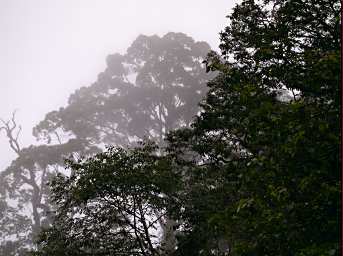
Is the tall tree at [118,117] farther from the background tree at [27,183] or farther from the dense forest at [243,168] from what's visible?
the dense forest at [243,168]

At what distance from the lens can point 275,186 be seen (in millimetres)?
4719

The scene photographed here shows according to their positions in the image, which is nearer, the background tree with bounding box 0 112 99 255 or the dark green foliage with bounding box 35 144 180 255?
the dark green foliage with bounding box 35 144 180 255

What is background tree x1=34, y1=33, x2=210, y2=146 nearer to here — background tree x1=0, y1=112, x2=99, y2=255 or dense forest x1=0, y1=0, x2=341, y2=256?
background tree x1=0, y1=112, x2=99, y2=255

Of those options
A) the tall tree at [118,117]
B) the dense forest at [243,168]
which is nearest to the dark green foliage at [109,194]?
the dense forest at [243,168]

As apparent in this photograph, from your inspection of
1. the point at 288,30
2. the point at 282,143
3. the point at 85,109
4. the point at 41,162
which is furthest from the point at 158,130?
Answer: the point at 282,143

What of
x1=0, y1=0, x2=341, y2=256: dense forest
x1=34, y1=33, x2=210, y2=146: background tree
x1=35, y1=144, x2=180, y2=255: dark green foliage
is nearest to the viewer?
x1=0, y1=0, x2=341, y2=256: dense forest

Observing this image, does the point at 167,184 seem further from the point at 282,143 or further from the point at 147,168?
the point at 282,143

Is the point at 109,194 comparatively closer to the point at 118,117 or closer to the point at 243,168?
the point at 243,168

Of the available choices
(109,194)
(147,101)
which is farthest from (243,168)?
(147,101)

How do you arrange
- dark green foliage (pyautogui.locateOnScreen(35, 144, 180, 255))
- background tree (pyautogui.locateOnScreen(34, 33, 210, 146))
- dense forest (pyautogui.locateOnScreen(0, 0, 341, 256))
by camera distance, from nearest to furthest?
dense forest (pyautogui.locateOnScreen(0, 0, 341, 256)) < dark green foliage (pyautogui.locateOnScreen(35, 144, 180, 255)) < background tree (pyautogui.locateOnScreen(34, 33, 210, 146))

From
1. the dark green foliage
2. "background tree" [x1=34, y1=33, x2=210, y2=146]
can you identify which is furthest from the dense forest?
"background tree" [x1=34, y1=33, x2=210, y2=146]

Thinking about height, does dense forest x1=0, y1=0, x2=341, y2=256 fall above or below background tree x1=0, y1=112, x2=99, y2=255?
below

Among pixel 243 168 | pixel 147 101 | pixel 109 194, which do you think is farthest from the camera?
pixel 147 101

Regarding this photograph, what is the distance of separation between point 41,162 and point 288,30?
2751cm
